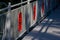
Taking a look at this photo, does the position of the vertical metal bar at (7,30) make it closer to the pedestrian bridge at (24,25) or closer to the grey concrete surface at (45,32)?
the pedestrian bridge at (24,25)

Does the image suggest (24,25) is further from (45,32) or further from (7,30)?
(7,30)

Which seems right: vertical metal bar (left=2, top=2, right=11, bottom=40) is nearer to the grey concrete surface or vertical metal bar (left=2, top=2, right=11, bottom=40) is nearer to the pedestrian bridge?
the pedestrian bridge

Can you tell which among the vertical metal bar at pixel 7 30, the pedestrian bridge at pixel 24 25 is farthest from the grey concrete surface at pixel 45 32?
the vertical metal bar at pixel 7 30

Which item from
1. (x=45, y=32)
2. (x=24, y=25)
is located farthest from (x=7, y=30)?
(x=45, y=32)

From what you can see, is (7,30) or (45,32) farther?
(45,32)

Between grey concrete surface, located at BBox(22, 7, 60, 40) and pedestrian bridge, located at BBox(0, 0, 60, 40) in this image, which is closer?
pedestrian bridge, located at BBox(0, 0, 60, 40)

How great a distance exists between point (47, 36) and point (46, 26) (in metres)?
2.06

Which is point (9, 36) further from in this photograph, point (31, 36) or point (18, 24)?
point (31, 36)

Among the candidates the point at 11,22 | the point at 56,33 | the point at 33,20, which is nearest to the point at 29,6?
the point at 33,20

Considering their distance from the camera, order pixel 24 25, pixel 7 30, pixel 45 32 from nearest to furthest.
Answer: pixel 7 30
pixel 24 25
pixel 45 32

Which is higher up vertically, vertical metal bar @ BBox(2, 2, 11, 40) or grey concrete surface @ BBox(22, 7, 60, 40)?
vertical metal bar @ BBox(2, 2, 11, 40)

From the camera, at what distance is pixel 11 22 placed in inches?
261

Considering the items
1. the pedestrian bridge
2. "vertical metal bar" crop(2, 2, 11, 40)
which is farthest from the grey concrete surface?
"vertical metal bar" crop(2, 2, 11, 40)

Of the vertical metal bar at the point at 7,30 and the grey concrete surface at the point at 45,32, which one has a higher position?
the vertical metal bar at the point at 7,30
